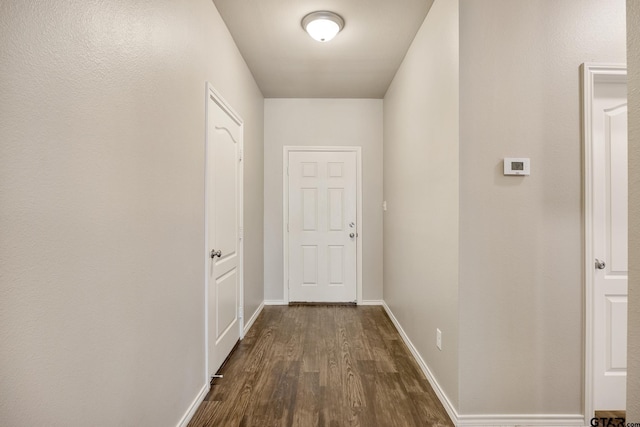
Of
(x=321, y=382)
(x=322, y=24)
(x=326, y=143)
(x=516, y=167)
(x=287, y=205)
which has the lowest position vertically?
(x=321, y=382)

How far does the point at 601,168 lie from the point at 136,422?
2734 millimetres

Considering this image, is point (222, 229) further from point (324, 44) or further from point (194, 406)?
point (324, 44)

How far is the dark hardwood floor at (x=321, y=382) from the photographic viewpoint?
1.83 meters

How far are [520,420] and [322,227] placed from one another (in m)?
2.79

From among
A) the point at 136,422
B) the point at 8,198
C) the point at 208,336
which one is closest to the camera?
the point at 8,198

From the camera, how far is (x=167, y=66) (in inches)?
60.7

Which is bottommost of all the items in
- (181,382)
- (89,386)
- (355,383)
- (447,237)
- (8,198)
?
(355,383)

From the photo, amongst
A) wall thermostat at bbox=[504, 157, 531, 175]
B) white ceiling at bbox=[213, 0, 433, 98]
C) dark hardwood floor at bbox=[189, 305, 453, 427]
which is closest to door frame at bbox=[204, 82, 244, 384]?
dark hardwood floor at bbox=[189, 305, 453, 427]

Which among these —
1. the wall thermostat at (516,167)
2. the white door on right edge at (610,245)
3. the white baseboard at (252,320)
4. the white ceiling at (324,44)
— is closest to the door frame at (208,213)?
the white baseboard at (252,320)

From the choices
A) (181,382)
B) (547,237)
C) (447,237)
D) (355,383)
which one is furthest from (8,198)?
(547,237)

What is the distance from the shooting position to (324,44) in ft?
9.18

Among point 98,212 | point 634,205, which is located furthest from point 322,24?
point 634,205

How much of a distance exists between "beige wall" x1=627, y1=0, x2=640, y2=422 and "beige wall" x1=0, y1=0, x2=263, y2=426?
158cm

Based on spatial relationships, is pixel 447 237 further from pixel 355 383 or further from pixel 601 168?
pixel 355 383
